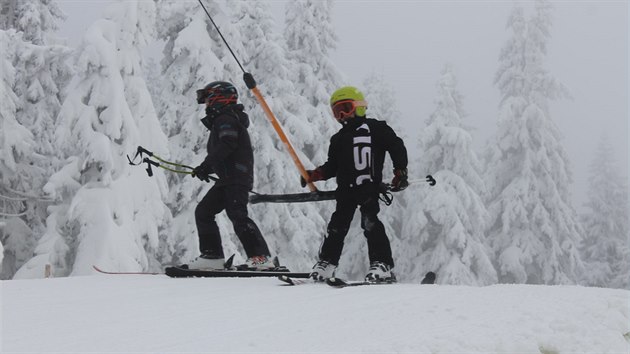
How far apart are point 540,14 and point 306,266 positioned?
16687 mm

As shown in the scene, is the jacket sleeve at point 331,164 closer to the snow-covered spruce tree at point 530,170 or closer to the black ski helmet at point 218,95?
the black ski helmet at point 218,95

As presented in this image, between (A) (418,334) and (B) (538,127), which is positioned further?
(B) (538,127)

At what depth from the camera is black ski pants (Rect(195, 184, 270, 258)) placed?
296 inches

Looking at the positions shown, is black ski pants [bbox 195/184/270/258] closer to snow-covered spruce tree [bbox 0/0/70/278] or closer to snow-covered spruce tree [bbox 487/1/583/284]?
snow-covered spruce tree [bbox 0/0/70/278]

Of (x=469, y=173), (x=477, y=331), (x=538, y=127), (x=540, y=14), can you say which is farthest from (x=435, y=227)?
(x=477, y=331)

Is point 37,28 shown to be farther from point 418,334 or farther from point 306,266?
point 418,334

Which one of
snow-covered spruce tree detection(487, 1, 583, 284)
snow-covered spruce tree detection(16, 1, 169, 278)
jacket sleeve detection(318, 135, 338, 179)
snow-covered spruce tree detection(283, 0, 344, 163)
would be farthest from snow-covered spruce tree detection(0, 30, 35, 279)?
snow-covered spruce tree detection(487, 1, 583, 284)

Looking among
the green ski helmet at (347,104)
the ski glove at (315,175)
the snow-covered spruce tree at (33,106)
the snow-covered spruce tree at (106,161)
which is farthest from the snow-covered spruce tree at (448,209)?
the green ski helmet at (347,104)

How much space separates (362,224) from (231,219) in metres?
1.77

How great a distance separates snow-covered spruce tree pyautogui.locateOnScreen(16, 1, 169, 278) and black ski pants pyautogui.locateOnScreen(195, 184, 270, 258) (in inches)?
325

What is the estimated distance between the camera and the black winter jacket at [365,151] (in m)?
6.77

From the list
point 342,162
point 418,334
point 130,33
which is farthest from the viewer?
point 130,33

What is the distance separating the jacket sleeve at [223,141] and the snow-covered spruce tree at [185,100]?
11738 millimetres

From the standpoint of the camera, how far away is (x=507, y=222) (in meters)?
28.8
